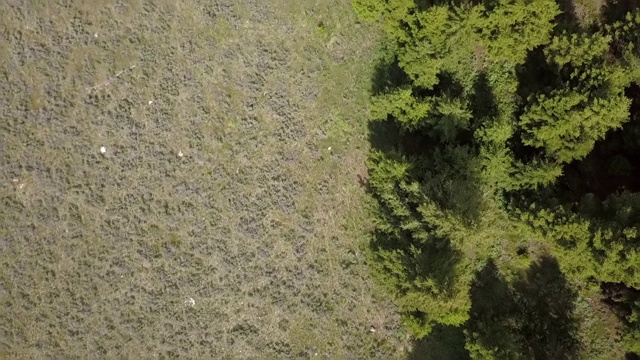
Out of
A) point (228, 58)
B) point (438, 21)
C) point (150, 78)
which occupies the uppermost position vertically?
point (438, 21)

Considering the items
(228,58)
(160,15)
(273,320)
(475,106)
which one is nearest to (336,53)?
(228,58)

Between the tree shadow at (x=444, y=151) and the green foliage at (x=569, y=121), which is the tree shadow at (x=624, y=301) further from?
the tree shadow at (x=444, y=151)

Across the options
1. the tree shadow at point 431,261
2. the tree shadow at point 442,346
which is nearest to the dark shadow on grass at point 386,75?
the tree shadow at point 431,261

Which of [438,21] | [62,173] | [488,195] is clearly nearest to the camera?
[438,21]

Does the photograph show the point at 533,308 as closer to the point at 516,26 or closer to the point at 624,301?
the point at 624,301

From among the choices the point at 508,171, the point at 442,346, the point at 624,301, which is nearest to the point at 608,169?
the point at 508,171

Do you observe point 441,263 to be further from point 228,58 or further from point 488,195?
point 228,58
